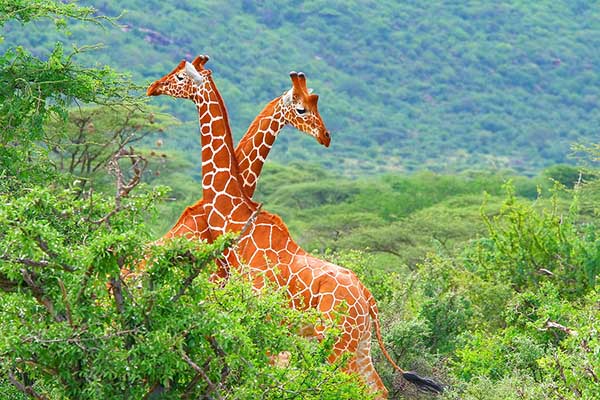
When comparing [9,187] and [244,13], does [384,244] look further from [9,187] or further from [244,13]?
[244,13]

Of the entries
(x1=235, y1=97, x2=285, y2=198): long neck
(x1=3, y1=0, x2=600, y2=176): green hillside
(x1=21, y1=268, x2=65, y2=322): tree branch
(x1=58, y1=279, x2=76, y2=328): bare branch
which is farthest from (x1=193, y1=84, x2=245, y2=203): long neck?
(x1=3, y1=0, x2=600, y2=176): green hillside

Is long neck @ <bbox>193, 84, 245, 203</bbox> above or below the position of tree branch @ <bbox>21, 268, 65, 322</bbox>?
below

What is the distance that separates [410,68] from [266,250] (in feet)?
236

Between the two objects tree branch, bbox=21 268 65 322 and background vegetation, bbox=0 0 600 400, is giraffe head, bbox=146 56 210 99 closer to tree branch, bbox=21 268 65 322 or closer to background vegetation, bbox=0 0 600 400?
background vegetation, bbox=0 0 600 400

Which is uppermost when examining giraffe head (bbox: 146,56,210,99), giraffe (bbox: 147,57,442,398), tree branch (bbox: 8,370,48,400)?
giraffe head (bbox: 146,56,210,99)

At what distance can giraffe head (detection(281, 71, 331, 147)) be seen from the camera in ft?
35.2

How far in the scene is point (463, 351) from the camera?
12773 mm

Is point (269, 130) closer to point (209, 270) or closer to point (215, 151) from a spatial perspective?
point (215, 151)

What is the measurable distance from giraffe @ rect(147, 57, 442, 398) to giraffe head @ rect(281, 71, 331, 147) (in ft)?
1.72

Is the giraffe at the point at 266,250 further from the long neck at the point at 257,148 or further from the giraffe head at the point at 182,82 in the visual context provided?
the long neck at the point at 257,148

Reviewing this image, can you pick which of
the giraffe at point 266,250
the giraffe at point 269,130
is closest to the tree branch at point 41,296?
the giraffe at point 266,250

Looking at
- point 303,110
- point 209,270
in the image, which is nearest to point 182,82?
point 303,110

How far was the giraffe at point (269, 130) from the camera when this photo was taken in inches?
417

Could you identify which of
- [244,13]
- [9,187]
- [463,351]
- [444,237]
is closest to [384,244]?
[444,237]
